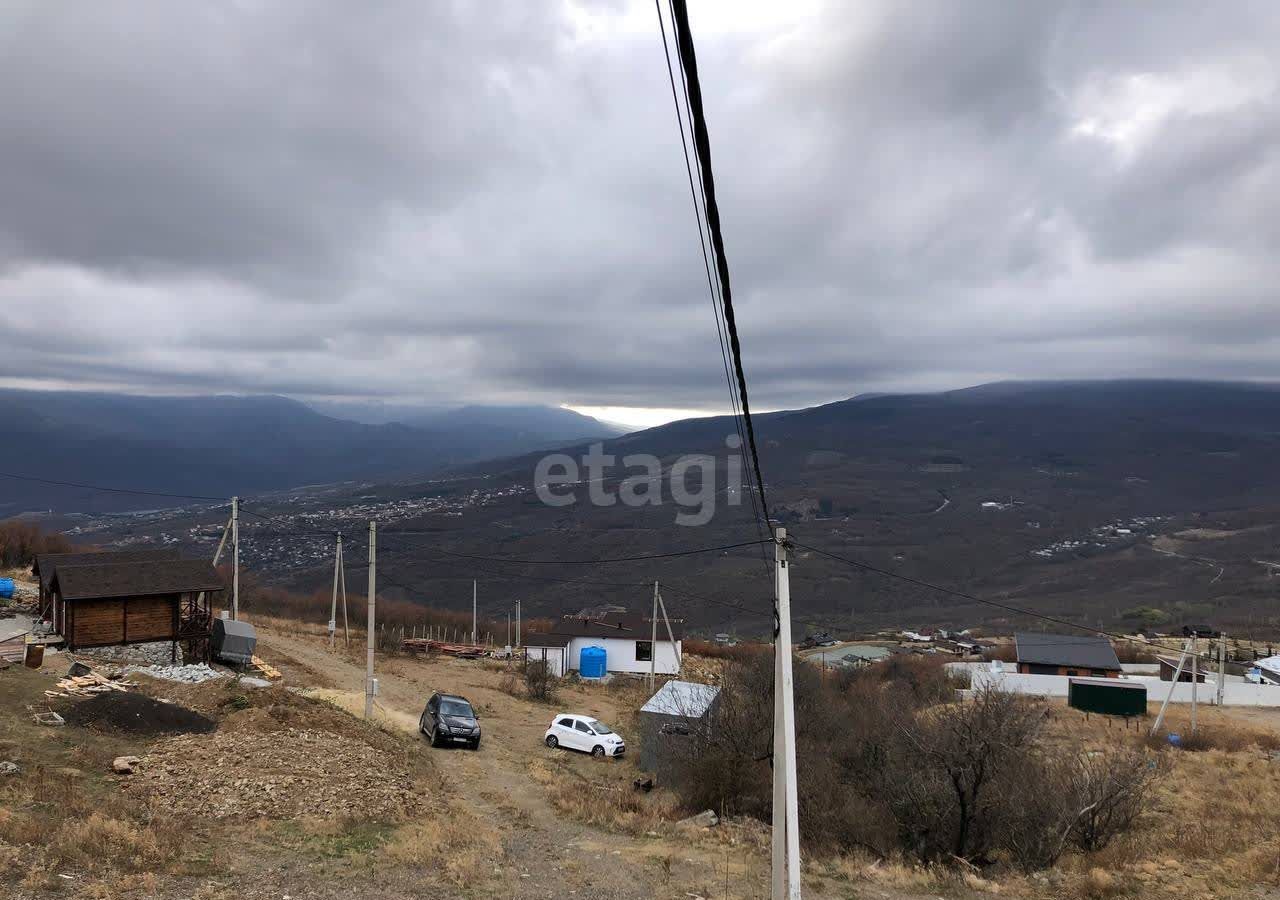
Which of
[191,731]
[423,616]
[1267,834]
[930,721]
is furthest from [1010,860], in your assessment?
[423,616]

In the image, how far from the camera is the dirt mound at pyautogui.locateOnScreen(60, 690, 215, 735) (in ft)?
55.4

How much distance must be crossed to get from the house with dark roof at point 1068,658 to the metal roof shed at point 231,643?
53139 mm

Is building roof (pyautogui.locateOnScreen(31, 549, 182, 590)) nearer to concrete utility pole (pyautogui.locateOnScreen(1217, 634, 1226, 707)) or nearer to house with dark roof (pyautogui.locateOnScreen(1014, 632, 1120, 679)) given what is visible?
concrete utility pole (pyautogui.locateOnScreen(1217, 634, 1226, 707))

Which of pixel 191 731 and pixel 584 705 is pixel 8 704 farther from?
pixel 584 705

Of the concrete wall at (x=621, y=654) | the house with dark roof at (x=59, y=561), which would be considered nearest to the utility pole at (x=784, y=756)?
the house with dark roof at (x=59, y=561)

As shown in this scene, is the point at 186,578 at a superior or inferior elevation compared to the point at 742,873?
superior

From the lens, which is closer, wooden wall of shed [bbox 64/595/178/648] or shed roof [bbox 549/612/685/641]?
wooden wall of shed [bbox 64/595/178/648]

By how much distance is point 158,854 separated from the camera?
10.9 m

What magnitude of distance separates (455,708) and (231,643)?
9.95 meters

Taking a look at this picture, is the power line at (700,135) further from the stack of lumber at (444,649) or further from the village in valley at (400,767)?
the stack of lumber at (444,649)

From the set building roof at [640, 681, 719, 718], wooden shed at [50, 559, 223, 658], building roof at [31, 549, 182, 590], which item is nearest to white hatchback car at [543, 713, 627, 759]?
building roof at [640, 681, 719, 718]

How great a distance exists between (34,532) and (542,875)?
57703 mm

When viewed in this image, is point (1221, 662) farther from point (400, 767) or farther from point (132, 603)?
point (132, 603)

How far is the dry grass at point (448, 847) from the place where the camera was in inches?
482
